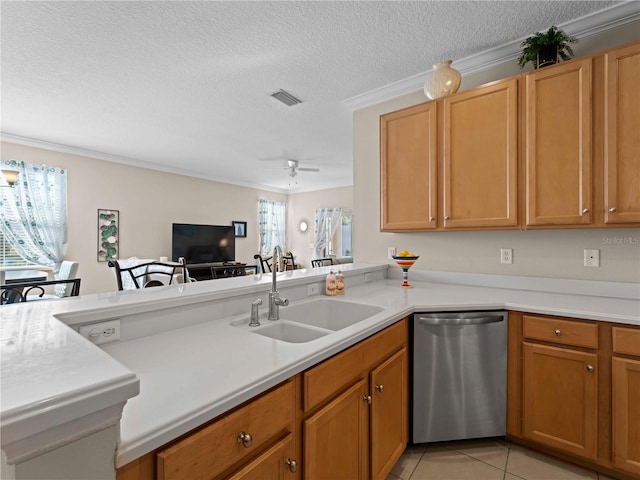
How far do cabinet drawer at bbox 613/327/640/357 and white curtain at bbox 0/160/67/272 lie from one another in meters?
6.00

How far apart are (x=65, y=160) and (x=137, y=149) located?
3.34 ft

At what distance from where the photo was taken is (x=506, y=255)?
2334mm

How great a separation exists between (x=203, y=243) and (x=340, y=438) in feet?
18.3

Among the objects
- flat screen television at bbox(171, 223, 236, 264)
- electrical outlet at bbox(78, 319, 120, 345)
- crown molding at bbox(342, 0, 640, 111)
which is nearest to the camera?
electrical outlet at bbox(78, 319, 120, 345)

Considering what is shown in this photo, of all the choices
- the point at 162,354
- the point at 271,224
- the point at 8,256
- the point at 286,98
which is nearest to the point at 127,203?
the point at 8,256

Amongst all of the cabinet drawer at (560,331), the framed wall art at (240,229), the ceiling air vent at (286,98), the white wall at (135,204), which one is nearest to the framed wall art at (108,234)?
the white wall at (135,204)

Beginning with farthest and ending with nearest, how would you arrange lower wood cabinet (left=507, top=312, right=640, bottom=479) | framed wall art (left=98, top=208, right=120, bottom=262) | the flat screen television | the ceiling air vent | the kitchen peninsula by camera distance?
the flat screen television, framed wall art (left=98, top=208, right=120, bottom=262), the ceiling air vent, lower wood cabinet (left=507, top=312, right=640, bottom=479), the kitchen peninsula

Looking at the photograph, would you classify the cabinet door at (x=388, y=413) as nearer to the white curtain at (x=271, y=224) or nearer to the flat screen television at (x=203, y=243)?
the flat screen television at (x=203, y=243)

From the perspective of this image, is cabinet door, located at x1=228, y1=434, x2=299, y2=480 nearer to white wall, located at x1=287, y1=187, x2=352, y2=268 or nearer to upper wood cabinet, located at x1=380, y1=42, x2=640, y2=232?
upper wood cabinet, located at x1=380, y1=42, x2=640, y2=232

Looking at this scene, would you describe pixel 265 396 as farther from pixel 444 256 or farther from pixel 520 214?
pixel 444 256

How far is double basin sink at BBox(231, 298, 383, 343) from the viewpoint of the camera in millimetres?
→ 1438

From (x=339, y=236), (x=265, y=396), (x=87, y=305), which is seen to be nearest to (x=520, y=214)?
(x=265, y=396)

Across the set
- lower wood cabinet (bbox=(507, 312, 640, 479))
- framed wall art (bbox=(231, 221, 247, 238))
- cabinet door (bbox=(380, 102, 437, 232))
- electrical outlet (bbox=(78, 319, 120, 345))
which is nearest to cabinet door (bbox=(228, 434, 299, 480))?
electrical outlet (bbox=(78, 319, 120, 345))

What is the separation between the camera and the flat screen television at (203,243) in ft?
19.0
